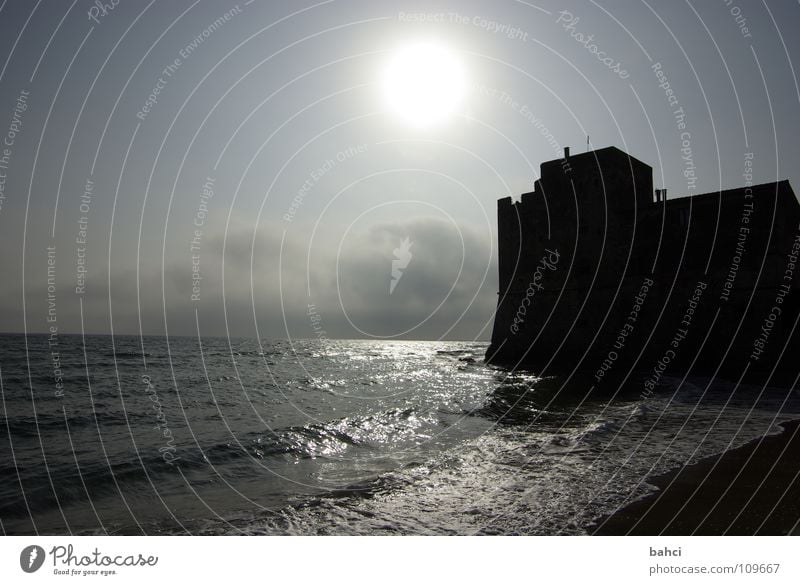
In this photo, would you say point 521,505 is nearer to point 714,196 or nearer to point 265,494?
point 265,494

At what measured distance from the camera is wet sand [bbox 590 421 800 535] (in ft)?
16.1

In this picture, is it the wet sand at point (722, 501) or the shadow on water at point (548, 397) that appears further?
the shadow on water at point (548, 397)

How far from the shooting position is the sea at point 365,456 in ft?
20.0

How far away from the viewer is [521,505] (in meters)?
5.98

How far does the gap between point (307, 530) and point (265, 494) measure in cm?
213

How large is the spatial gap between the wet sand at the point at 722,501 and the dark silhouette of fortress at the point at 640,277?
1102 centimetres

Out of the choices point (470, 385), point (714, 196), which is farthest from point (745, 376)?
point (470, 385)
